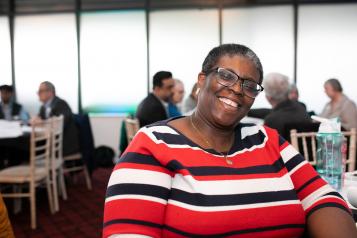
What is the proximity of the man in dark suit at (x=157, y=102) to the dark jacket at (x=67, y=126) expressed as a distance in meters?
1.22

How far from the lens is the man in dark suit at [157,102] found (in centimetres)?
340

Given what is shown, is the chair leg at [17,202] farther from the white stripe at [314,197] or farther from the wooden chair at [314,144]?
the white stripe at [314,197]

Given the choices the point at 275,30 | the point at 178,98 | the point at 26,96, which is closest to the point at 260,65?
the point at 178,98

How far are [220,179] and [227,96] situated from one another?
25cm

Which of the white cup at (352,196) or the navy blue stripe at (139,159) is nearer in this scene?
the navy blue stripe at (139,159)

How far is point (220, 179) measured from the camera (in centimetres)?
105

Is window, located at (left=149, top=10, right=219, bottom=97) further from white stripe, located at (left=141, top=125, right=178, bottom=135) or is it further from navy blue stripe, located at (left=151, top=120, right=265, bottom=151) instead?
white stripe, located at (left=141, top=125, right=178, bottom=135)

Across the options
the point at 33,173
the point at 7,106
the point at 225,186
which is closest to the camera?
the point at 225,186

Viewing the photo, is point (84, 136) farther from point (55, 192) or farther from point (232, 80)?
point (232, 80)

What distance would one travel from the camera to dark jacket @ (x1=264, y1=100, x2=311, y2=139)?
9.65ft

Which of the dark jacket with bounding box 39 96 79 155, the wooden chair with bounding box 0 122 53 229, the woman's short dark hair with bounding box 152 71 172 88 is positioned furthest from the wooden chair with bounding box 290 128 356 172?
the dark jacket with bounding box 39 96 79 155

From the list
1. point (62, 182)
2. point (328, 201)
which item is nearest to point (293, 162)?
point (328, 201)

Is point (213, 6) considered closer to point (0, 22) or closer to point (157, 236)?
point (0, 22)

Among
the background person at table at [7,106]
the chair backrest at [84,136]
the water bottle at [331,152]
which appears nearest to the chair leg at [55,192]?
the chair backrest at [84,136]
